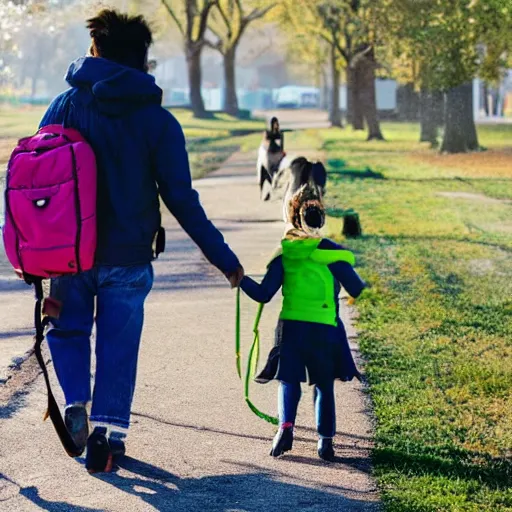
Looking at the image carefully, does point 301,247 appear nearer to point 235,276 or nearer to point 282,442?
point 235,276

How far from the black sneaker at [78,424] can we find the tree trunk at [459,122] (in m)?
28.8

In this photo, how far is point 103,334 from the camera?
5.42 m

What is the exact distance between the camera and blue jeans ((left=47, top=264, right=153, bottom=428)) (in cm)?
539

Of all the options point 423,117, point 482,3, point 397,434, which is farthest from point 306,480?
point 423,117

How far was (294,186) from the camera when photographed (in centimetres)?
1264

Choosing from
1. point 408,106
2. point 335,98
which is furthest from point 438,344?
point 408,106

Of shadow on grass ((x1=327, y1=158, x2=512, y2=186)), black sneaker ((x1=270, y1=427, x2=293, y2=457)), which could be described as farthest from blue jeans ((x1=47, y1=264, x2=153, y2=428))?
shadow on grass ((x1=327, y1=158, x2=512, y2=186))

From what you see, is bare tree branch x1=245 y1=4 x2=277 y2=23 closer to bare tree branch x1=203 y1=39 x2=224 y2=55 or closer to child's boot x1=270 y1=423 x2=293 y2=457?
bare tree branch x1=203 y1=39 x2=224 y2=55

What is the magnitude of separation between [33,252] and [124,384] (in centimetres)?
70

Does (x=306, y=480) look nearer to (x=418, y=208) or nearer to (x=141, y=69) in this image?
(x=141, y=69)

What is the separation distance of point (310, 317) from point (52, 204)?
1248 mm

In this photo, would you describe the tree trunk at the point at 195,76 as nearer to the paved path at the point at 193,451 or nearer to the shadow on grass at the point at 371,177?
the shadow on grass at the point at 371,177

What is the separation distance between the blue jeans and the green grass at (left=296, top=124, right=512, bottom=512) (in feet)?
3.75

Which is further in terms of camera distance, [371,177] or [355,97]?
[355,97]
